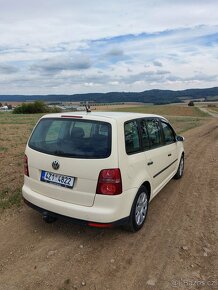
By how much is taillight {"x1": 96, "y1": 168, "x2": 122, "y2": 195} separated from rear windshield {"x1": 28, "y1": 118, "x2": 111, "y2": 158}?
8.5 inches

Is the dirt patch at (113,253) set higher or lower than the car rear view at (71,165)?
lower

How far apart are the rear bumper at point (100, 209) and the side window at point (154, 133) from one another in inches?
48.5

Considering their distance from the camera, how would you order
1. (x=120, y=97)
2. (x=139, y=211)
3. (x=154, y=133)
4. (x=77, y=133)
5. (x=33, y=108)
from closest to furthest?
(x=77, y=133) → (x=139, y=211) → (x=154, y=133) → (x=33, y=108) → (x=120, y=97)

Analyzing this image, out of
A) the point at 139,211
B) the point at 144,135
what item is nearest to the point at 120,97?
the point at 144,135

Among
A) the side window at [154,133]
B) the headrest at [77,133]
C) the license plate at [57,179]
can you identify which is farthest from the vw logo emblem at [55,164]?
the side window at [154,133]

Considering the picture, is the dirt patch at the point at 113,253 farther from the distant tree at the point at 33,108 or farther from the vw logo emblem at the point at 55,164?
the distant tree at the point at 33,108

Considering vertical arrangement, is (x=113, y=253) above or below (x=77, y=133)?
below

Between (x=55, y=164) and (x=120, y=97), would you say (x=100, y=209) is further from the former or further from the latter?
(x=120, y=97)

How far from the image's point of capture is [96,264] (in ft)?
11.5

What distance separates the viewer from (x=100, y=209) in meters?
3.70

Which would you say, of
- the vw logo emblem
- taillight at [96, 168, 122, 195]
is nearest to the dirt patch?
taillight at [96, 168, 122, 195]

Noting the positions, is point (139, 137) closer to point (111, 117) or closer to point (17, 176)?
point (111, 117)

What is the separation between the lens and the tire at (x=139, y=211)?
160 inches

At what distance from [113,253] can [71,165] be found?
1245 millimetres
